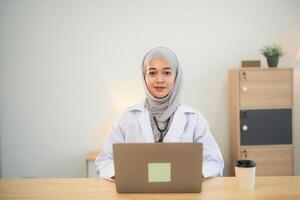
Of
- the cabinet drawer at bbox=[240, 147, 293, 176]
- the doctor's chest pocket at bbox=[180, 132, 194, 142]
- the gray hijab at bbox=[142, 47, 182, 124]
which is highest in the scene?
the gray hijab at bbox=[142, 47, 182, 124]

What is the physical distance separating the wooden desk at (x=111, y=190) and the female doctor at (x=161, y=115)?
0.52 metres

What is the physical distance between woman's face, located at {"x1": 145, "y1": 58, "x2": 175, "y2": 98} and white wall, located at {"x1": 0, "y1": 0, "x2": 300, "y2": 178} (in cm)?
188

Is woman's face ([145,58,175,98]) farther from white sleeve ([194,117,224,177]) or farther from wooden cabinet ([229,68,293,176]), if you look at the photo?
wooden cabinet ([229,68,293,176])

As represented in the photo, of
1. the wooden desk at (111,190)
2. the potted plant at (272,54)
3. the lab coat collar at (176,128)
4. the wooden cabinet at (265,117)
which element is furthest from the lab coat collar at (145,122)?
the potted plant at (272,54)

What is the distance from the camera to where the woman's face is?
216 centimetres

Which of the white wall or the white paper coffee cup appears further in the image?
the white wall

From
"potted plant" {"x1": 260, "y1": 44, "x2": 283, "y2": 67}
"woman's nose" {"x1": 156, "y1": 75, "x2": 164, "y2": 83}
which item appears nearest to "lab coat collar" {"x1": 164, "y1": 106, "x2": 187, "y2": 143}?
"woman's nose" {"x1": 156, "y1": 75, "x2": 164, "y2": 83}

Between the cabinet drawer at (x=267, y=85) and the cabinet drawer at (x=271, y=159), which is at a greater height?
the cabinet drawer at (x=267, y=85)

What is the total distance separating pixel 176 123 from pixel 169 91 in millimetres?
227

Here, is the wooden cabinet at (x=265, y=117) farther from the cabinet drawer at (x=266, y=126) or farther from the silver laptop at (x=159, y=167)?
the silver laptop at (x=159, y=167)

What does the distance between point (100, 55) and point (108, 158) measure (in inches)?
91.7

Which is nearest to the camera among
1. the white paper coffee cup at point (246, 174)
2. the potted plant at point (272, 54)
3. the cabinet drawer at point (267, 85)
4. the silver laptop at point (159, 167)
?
the silver laptop at point (159, 167)

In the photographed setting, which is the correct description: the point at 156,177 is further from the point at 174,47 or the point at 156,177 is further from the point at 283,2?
the point at 283,2

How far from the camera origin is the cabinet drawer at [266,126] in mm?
3662
